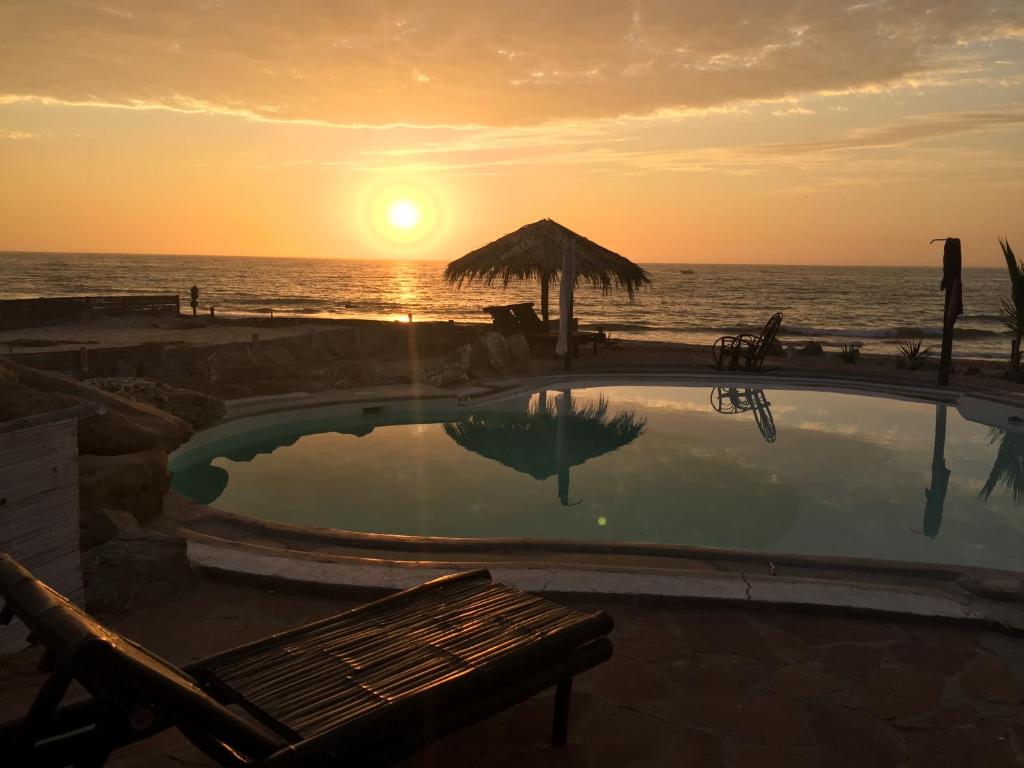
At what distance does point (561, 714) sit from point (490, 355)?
38.3ft

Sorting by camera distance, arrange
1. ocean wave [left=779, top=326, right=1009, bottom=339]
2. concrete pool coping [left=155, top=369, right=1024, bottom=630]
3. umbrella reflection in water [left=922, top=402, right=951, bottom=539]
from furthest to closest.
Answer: ocean wave [left=779, top=326, right=1009, bottom=339], umbrella reflection in water [left=922, top=402, right=951, bottom=539], concrete pool coping [left=155, top=369, right=1024, bottom=630]

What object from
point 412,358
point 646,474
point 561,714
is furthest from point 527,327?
point 561,714

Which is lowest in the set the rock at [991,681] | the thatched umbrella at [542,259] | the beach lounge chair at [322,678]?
the rock at [991,681]

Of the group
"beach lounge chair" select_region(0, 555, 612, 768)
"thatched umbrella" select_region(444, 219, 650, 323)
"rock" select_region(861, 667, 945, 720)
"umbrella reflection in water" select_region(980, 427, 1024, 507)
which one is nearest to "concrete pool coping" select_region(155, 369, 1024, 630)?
"rock" select_region(861, 667, 945, 720)

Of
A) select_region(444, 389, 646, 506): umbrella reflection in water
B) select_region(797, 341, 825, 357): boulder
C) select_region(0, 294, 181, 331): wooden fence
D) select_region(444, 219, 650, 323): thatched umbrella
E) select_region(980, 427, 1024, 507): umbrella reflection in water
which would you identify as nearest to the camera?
select_region(980, 427, 1024, 507): umbrella reflection in water

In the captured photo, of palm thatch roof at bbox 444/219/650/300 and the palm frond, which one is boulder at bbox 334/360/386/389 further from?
the palm frond

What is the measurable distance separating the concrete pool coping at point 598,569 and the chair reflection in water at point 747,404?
5431 millimetres

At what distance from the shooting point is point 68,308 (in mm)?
23938

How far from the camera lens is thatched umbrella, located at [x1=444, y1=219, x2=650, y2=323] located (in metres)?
18.3

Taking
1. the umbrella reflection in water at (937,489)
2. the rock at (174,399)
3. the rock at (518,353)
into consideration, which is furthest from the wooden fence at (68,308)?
the umbrella reflection in water at (937,489)

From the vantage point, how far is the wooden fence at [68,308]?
72.6 feet

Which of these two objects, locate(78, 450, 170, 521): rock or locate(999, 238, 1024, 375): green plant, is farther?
locate(999, 238, 1024, 375): green plant

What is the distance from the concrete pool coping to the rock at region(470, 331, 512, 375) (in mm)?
8009

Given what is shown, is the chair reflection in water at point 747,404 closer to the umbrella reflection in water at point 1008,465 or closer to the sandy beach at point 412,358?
the sandy beach at point 412,358
